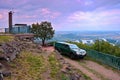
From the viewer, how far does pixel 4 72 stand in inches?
500

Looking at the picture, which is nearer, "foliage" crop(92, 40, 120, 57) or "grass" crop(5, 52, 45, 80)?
"grass" crop(5, 52, 45, 80)

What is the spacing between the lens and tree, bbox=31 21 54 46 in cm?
4353

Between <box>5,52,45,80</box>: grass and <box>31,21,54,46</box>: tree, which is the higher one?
<box>31,21,54,46</box>: tree

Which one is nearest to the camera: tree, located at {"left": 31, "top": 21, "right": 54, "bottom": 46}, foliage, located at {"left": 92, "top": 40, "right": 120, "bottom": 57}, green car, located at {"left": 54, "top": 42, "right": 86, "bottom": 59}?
green car, located at {"left": 54, "top": 42, "right": 86, "bottom": 59}

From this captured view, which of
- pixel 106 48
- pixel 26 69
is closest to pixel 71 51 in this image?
pixel 106 48

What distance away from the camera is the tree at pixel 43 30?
43.5 metres

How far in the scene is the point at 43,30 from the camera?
4481 centimetres

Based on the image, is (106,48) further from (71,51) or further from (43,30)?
(43,30)

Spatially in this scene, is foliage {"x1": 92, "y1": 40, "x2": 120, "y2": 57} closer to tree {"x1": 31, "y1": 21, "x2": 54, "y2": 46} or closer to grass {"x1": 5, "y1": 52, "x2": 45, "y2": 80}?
tree {"x1": 31, "y1": 21, "x2": 54, "y2": 46}

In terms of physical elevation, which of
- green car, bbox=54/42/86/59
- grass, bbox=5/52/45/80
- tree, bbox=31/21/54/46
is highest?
tree, bbox=31/21/54/46

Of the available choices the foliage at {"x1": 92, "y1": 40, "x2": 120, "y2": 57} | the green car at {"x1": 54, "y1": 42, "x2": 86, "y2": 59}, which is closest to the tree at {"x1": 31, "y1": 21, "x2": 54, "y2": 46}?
the green car at {"x1": 54, "y1": 42, "x2": 86, "y2": 59}

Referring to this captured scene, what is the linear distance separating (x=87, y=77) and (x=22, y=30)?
22126 mm

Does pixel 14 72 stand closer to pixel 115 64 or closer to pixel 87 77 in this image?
pixel 87 77

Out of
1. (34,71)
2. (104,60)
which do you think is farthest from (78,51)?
(34,71)
